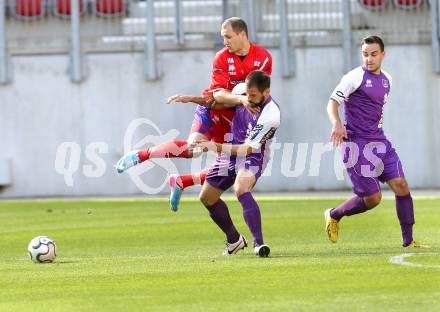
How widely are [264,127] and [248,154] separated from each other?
338 millimetres

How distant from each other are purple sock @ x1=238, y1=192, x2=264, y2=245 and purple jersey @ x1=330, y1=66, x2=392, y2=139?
55.4 inches

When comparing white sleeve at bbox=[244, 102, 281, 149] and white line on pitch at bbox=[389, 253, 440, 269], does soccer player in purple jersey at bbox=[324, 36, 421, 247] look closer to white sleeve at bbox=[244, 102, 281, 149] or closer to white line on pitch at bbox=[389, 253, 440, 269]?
white sleeve at bbox=[244, 102, 281, 149]

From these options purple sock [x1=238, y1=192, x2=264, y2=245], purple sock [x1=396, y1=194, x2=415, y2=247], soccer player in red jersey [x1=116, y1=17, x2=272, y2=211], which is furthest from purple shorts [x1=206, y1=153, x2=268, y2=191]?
purple sock [x1=396, y1=194, x2=415, y2=247]

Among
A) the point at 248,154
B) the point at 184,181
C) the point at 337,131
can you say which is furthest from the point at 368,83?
the point at 184,181

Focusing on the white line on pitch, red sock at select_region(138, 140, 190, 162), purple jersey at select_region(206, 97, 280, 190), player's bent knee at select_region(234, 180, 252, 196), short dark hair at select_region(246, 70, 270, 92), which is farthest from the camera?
red sock at select_region(138, 140, 190, 162)

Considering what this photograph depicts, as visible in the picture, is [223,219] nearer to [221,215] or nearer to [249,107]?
[221,215]

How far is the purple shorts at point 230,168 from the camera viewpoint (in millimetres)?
11766

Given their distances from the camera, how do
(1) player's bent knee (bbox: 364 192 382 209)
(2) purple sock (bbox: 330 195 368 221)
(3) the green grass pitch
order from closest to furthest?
(3) the green grass pitch, (1) player's bent knee (bbox: 364 192 382 209), (2) purple sock (bbox: 330 195 368 221)

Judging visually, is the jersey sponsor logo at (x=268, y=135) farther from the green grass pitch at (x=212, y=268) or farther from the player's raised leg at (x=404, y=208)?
the player's raised leg at (x=404, y=208)

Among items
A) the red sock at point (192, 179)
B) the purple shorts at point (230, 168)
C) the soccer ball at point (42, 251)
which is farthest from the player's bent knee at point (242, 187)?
the soccer ball at point (42, 251)

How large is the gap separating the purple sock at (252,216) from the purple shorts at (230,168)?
0.77 ft

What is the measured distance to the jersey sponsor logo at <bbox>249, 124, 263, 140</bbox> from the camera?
37.9 ft

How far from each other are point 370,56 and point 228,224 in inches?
83.5

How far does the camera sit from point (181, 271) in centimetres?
1031
